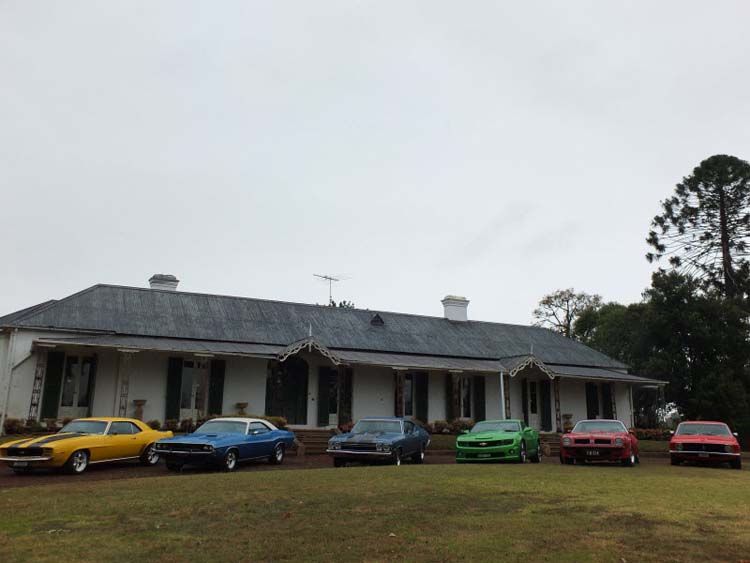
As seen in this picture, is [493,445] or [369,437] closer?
[369,437]

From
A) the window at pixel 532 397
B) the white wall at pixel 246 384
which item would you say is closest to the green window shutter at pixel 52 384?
the white wall at pixel 246 384

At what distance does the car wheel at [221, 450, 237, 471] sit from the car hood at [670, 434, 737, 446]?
12513mm

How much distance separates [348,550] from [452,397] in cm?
2240

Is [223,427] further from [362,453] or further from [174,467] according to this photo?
[362,453]

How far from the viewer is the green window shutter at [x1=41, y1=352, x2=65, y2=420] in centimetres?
2133

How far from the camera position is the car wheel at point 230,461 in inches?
555

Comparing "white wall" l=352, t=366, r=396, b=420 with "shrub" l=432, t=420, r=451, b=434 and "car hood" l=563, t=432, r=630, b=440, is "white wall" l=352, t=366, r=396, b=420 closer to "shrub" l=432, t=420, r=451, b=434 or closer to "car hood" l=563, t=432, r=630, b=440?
"shrub" l=432, t=420, r=451, b=434

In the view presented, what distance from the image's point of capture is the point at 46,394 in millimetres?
21438

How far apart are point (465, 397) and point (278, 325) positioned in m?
9.28

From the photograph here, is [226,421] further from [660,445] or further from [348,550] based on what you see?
[660,445]

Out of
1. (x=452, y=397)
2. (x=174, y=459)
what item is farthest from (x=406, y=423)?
(x=452, y=397)

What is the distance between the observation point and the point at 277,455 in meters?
16.3

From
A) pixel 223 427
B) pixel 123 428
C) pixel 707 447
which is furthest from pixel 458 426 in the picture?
pixel 123 428

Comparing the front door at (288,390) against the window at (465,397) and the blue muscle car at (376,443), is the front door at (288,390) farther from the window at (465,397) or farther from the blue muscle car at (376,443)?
the blue muscle car at (376,443)
